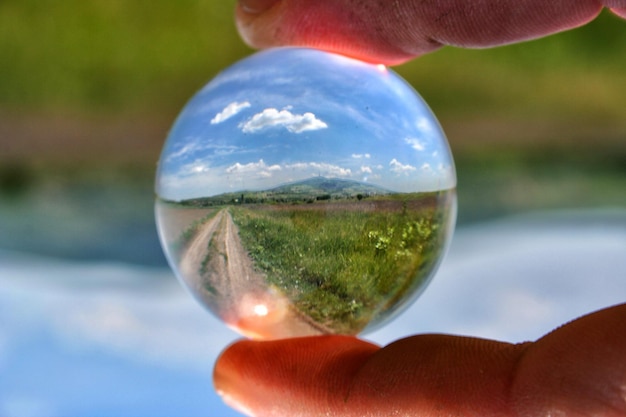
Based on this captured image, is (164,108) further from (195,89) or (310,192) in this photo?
(310,192)

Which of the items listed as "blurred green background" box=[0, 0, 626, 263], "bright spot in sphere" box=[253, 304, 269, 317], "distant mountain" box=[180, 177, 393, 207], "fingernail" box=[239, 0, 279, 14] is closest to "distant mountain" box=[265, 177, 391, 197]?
"distant mountain" box=[180, 177, 393, 207]

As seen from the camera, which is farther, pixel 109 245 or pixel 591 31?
pixel 591 31

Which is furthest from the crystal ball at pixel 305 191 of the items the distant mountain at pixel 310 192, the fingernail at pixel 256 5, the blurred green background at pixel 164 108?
the blurred green background at pixel 164 108

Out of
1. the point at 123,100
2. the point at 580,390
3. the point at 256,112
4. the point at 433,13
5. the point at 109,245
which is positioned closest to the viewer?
the point at 580,390

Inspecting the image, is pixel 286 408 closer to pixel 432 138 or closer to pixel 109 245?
pixel 432 138

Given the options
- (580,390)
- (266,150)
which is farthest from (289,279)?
(580,390)

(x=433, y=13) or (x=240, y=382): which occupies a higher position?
(x=433, y=13)

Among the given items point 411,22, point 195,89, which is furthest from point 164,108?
point 411,22
